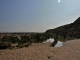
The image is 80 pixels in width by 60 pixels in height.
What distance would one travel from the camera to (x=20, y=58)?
580 inches

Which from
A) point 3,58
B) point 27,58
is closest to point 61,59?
point 27,58

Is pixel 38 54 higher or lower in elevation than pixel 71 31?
lower

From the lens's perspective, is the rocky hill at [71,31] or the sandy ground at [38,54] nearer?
the sandy ground at [38,54]

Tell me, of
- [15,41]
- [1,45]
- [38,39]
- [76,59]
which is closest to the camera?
[76,59]

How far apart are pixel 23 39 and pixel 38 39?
568 cm

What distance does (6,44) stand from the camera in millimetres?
23312

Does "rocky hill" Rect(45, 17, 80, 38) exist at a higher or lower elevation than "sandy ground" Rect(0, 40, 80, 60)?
higher

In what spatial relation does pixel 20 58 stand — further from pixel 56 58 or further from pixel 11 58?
pixel 56 58

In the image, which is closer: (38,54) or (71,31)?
(38,54)

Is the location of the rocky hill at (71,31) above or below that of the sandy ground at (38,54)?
above

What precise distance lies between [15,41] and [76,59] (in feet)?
66.3

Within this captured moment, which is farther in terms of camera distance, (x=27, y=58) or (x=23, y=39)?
(x=23, y=39)

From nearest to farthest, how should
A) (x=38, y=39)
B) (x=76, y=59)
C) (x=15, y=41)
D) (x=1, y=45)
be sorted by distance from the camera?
1. (x=76, y=59)
2. (x=1, y=45)
3. (x=15, y=41)
4. (x=38, y=39)

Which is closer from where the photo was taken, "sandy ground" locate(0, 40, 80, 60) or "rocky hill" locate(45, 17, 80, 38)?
"sandy ground" locate(0, 40, 80, 60)
